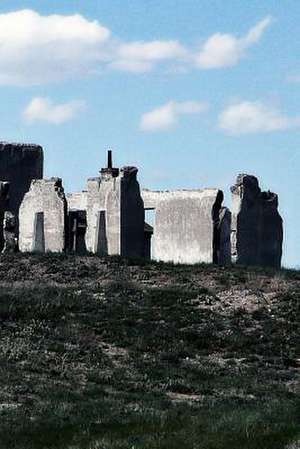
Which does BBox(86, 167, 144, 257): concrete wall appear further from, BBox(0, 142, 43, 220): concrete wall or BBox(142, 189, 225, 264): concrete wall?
BBox(0, 142, 43, 220): concrete wall

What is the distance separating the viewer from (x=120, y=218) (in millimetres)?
43688

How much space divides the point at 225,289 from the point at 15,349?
8608 mm

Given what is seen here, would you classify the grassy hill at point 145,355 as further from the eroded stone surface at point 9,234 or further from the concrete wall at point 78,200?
the concrete wall at point 78,200

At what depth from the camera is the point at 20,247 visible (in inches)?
1775

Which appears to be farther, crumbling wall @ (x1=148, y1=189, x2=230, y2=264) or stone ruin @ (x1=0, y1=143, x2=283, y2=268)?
stone ruin @ (x1=0, y1=143, x2=283, y2=268)

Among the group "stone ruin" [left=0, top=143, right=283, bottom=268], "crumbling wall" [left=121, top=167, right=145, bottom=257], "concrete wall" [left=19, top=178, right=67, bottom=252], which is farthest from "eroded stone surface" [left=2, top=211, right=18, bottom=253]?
"crumbling wall" [left=121, top=167, right=145, bottom=257]

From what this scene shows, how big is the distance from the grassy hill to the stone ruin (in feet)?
26.0

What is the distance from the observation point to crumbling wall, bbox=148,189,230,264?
43094 mm

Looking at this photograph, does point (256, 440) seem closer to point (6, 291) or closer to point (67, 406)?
point (67, 406)

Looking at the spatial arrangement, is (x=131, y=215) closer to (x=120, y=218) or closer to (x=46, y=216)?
(x=120, y=218)

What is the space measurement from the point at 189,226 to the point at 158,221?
194cm

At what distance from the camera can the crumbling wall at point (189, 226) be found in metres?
43.1

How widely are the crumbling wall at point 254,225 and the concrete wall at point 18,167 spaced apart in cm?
1005

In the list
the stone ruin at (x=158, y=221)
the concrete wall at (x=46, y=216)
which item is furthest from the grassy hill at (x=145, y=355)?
the stone ruin at (x=158, y=221)
